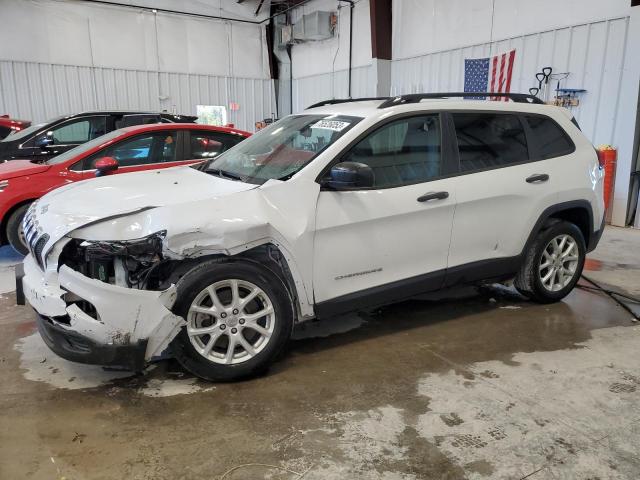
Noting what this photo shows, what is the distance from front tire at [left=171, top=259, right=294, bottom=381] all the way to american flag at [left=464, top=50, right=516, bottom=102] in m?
7.49

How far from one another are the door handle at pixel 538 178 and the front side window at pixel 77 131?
269 inches

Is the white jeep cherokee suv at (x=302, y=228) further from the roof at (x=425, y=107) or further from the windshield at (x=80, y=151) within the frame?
the windshield at (x=80, y=151)

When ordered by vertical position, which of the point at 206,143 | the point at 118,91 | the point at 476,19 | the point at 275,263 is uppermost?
the point at 476,19

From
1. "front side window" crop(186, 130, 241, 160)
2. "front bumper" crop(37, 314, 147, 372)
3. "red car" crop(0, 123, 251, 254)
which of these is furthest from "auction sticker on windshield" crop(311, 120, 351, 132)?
"front side window" crop(186, 130, 241, 160)

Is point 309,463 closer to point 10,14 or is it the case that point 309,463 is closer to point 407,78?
point 407,78

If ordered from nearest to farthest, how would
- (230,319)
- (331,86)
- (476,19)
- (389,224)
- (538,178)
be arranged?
(230,319), (389,224), (538,178), (476,19), (331,86)

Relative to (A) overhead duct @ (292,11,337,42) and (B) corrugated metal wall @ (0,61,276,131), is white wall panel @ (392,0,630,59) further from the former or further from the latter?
(B) corrugated metal wall @ (0,61,276,131)

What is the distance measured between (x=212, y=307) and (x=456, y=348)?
180 cm

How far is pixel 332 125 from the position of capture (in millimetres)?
3521

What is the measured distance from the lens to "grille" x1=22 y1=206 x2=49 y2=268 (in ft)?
9.44

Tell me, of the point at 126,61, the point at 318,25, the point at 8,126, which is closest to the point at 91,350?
the point at 8,126

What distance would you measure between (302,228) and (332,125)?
884 mm

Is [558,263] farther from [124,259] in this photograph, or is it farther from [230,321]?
[124,259]

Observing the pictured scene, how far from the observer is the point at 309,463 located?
236cm
